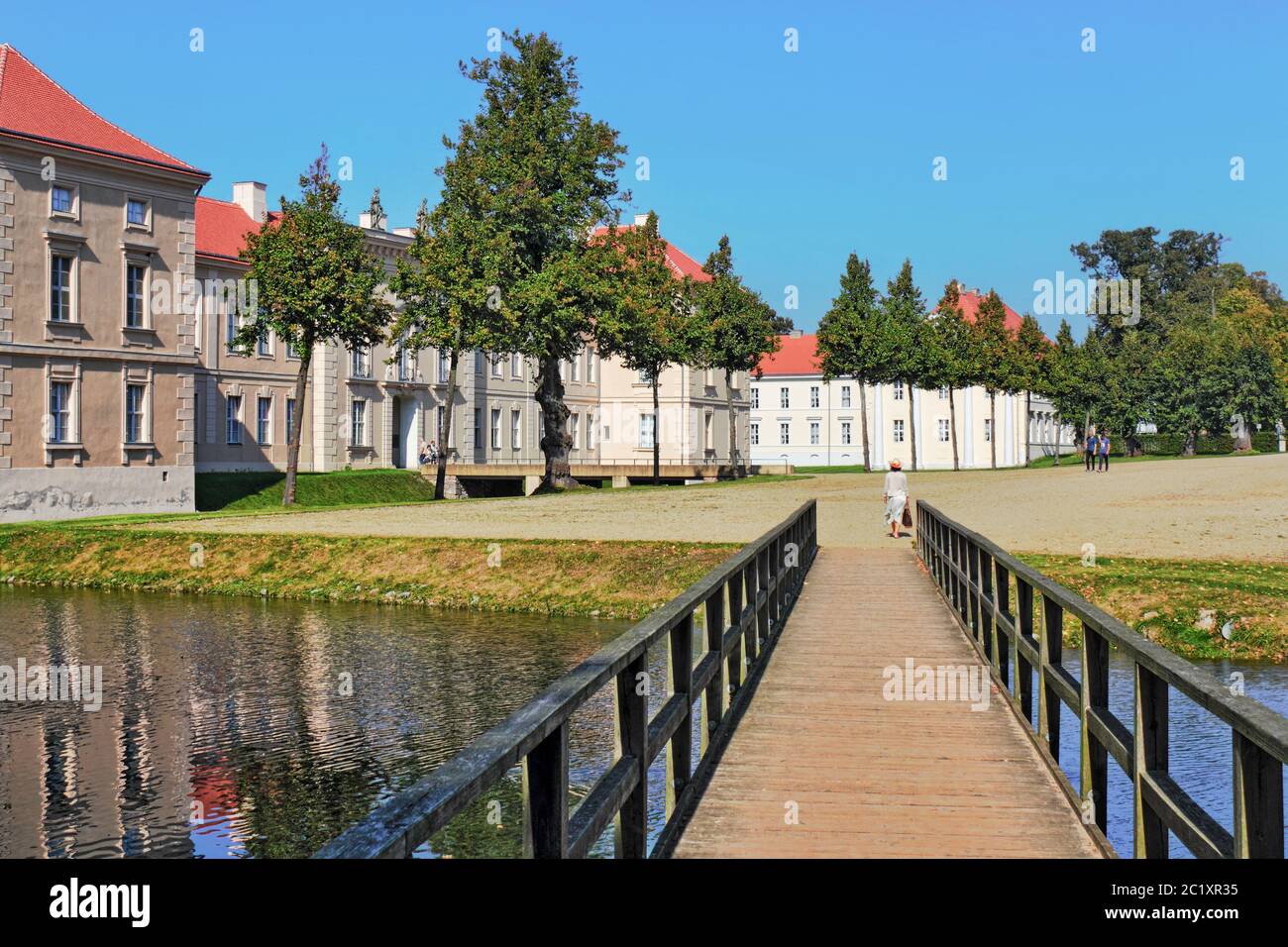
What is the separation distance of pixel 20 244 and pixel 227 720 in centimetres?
2948

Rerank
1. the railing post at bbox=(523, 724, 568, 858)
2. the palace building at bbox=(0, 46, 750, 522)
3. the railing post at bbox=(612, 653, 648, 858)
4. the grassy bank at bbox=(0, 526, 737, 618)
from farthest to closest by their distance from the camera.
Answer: the palace building at bbox=(0, 46, 750, 522) → the grassy bank at bbox=(0, 526, 737, 618) → the railing post at bbox=(612, 653, 648, 858) → the railing post at bbox=(523, 724, 568, 858)

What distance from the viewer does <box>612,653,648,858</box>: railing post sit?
6.37m

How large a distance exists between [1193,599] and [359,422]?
48175mm

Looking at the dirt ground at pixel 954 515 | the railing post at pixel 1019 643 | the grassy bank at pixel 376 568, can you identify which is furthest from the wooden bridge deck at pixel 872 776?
the dirt ground at pixel 954 515

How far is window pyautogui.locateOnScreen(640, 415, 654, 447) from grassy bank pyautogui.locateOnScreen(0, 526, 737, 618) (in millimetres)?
50540

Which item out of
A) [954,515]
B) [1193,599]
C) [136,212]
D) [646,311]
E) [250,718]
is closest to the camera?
[250,718]

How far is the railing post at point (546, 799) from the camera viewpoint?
186 inches

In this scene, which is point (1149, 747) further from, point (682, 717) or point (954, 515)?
point (954, 515)

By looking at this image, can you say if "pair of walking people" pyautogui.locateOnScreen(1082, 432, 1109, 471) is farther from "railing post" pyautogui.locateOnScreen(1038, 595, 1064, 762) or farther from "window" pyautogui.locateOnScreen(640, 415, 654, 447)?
"railing post" pyautogui.locateOnScreen(1038, 595, 1064, 762)

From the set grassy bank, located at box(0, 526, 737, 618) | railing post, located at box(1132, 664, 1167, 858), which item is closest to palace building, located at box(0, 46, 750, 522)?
grassy bank, located at box(0, 526, 737, 618)

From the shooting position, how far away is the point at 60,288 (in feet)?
131

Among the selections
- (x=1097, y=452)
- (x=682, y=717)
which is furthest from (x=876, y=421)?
(x=682, y=717)

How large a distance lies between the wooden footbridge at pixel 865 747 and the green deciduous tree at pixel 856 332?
50101 mm

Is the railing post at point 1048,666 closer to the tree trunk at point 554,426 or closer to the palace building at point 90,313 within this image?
the palace building at point 90,313
